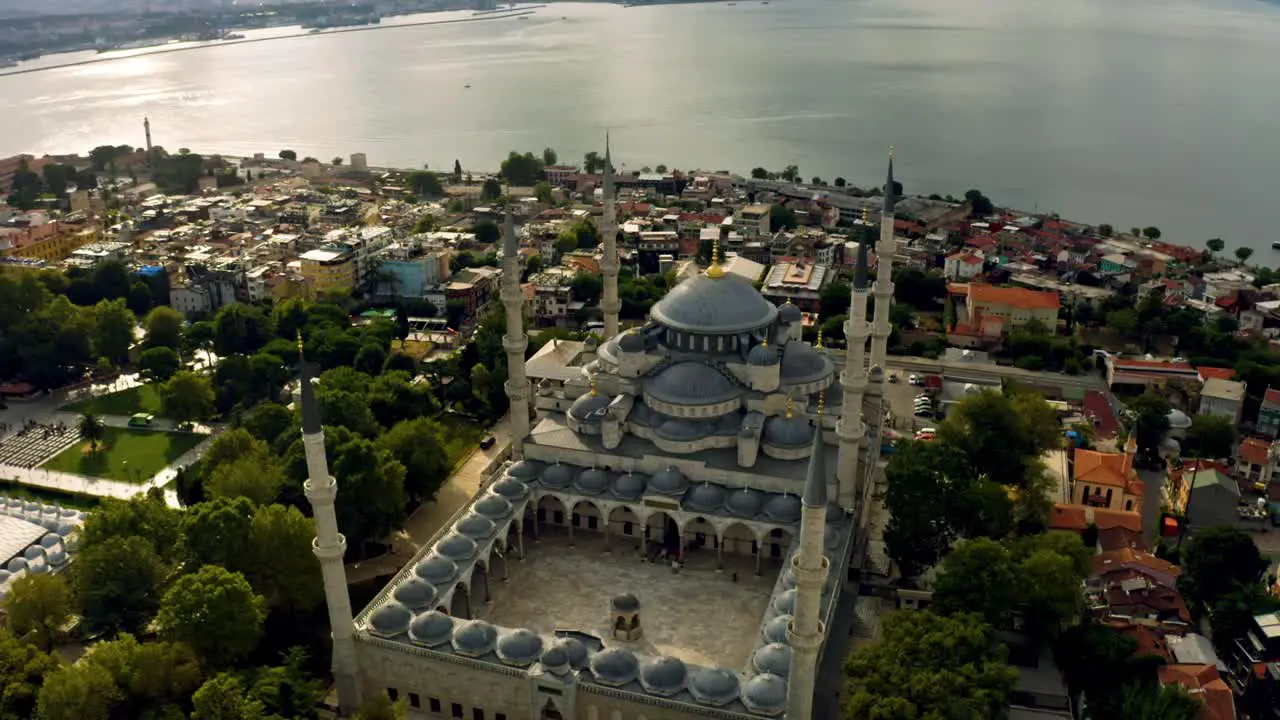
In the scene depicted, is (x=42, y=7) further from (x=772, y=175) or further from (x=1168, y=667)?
(x=1168, y=667)

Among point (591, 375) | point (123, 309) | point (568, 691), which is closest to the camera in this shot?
point (568, 691)

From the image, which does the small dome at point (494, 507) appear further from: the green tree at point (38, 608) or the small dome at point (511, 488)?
the green tree at point (38, 608)

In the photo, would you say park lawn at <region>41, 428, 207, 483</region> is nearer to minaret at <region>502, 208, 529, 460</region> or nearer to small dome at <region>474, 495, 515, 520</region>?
minaret at <region>502, 208, 529, 460</region>

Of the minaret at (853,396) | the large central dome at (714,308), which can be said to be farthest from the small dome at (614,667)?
the large central dome at (714,308)

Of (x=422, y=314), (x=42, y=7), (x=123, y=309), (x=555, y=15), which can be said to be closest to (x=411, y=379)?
(x=422, y=314)

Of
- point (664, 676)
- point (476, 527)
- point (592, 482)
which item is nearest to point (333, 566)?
point (476, 527)

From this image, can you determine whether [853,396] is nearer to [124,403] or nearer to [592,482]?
[592,482]
